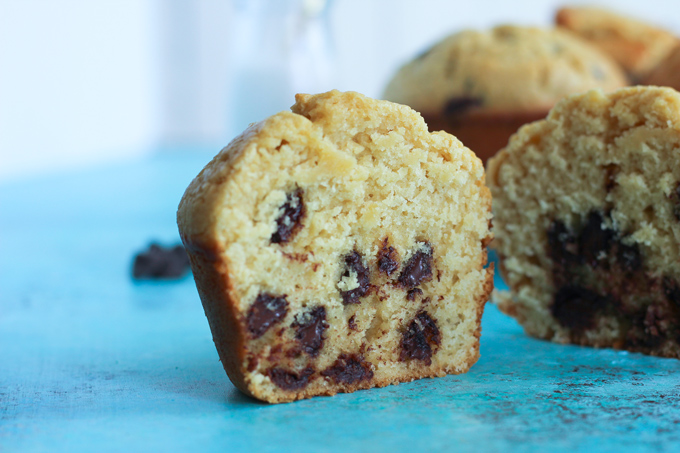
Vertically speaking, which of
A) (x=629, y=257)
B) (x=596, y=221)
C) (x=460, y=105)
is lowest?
(x=629, y=257)

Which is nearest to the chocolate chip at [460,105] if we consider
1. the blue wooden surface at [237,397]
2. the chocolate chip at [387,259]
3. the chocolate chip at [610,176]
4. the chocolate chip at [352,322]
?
the blue wooden surface at [237,397]

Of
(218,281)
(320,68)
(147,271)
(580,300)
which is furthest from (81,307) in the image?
(320,68)

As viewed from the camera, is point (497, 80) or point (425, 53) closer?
point (497, 80)

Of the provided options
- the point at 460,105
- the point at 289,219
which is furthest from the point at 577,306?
the point at 460,105

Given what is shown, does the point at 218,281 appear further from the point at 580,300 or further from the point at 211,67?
the point at 211,67

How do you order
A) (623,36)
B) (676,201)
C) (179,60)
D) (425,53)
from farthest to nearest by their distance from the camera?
(179,60) → (623,36) → (425,53) → (676,201)

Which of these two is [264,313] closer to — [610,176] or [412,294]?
[412,294]

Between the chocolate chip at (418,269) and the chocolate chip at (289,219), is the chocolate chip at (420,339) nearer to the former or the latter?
the chocolate chip at (418,269)
